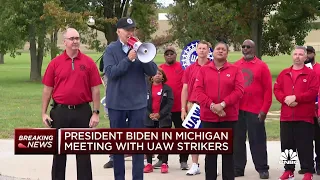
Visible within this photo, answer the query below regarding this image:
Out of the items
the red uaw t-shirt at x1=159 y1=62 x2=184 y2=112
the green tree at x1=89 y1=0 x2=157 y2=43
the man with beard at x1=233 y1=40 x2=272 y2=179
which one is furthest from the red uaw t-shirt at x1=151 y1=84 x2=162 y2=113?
the green tree at x1=89 y1=0 x2=157 y2=43

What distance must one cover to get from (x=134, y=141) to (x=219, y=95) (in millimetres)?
1463

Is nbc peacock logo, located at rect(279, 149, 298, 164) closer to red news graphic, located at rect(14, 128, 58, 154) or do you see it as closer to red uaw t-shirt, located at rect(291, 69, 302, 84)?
red uaw t-shirt, located at rect(291, 69, 302, 84)

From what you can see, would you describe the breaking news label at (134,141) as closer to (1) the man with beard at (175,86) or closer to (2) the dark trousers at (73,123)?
(2) the dark trousers at (73,123)

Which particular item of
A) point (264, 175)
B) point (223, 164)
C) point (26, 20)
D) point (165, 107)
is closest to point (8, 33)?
point (26, 20)

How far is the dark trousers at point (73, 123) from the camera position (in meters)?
8.30

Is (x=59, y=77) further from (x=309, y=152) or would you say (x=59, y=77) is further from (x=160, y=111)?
(x=309, y=152)

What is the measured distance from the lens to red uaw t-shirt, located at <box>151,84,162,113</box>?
1052 cm

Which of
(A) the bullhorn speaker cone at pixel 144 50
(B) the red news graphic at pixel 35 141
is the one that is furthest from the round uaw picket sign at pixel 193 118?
(B) the red news graphic at pixel 35 141

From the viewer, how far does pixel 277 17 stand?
45.3 metres

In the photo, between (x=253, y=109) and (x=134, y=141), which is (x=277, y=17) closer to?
(x=253, y=109)

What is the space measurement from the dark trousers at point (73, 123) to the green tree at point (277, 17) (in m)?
32.5

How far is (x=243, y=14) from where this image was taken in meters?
40.7

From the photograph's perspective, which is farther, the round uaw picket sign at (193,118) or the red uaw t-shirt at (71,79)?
the round uaw picket sign at (193,118)

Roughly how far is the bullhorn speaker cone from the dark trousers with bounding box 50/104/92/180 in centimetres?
96
